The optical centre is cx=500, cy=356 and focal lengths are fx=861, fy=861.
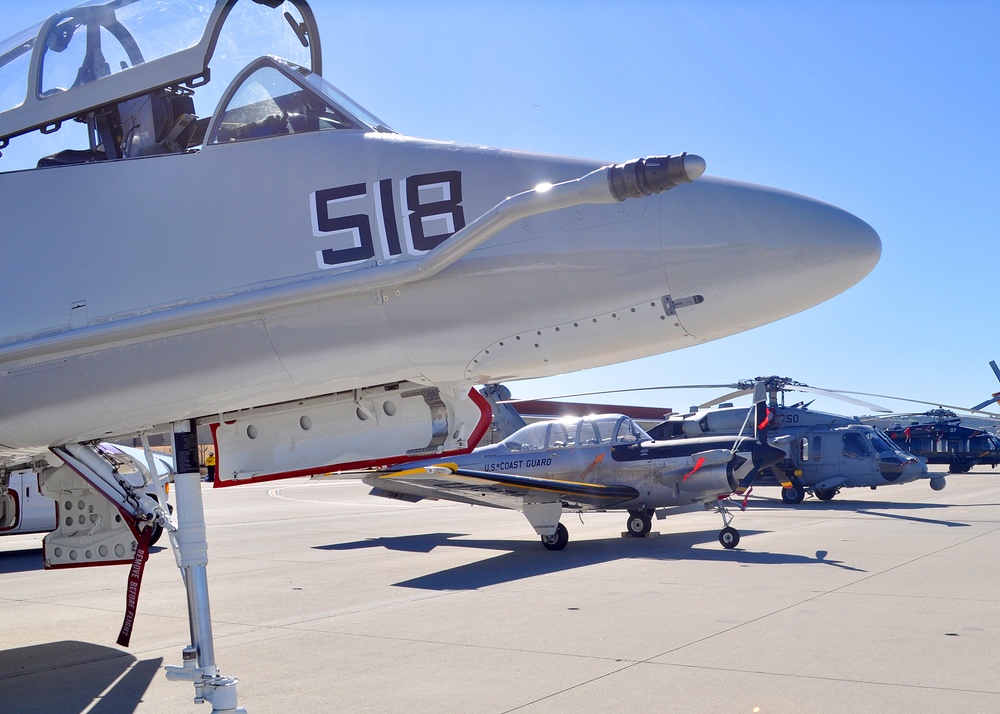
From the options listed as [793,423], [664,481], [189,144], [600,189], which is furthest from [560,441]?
[600,189]

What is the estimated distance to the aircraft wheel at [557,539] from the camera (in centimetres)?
1419

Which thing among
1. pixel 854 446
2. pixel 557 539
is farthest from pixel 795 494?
pixel 557 539

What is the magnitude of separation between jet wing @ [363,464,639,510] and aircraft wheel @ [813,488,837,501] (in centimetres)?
1041

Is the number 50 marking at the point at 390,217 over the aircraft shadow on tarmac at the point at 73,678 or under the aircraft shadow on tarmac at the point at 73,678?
over

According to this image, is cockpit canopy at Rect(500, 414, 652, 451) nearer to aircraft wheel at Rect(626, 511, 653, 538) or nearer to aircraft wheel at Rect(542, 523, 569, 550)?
aircraft wheel at Rect(626, 511, 653, 538)

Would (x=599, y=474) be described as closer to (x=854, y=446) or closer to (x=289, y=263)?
(x=854, y=446)

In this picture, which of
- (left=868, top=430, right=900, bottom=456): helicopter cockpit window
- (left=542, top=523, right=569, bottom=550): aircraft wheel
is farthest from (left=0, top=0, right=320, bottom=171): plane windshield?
(left=868, top=430, right=900, bottom=456): helicopter cockpit window

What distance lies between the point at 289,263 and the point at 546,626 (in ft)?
17.2

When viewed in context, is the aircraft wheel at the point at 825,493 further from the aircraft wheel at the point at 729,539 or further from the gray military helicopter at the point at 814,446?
the aircraft wheel at the point at 729,539

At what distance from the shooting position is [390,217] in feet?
12.3

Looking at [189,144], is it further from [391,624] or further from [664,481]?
[664,481]

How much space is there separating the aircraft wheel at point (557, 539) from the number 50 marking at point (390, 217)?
Result: 36.2 feet

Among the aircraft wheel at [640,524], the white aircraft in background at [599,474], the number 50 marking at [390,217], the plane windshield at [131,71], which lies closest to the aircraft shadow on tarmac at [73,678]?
the plane windshield at [131,71]

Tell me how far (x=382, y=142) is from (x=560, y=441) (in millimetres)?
12416
